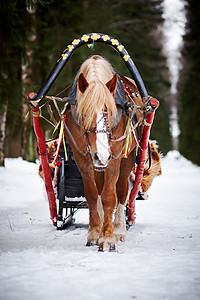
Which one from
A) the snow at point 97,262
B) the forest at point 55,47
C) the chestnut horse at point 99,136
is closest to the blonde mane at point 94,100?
the chestnut horse at point 99,136

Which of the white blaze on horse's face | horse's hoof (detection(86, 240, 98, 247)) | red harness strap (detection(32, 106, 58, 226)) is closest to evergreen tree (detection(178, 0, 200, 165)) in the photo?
red harness strap (detection(32, 106, 58, 226))

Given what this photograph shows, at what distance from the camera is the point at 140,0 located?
2353 centimetres

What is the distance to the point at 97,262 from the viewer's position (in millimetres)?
3639

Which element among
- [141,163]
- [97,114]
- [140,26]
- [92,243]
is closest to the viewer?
[97,114]

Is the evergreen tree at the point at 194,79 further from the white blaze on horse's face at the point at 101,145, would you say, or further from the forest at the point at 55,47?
the white blaze on horse's face at the point at 101,145

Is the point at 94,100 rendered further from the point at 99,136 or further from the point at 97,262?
the point at 97,262

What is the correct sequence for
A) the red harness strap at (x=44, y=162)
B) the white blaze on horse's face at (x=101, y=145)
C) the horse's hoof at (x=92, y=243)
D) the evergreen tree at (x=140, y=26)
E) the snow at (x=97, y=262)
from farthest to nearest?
the evergreen tree at (x=140, y=26), the red harness strap at (x=44, y=162), the horse's hoof at (x=92, y=243), the white blaze on horse's face at (x=101, y=145), the snow at (x=97, y=262)

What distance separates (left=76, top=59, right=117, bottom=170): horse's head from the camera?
3.95 metres

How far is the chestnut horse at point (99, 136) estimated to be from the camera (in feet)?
13.3

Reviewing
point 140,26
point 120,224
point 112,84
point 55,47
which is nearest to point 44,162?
point 120,224

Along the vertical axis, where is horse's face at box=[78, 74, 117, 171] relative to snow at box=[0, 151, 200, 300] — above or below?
above

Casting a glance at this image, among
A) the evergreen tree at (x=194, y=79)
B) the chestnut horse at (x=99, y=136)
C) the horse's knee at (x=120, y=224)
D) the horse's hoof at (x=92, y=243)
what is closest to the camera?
the chestnut horse at (x=99, y=136)

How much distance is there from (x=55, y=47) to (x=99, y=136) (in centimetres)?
1085

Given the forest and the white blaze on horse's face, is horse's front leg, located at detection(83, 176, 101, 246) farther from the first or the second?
the forest
